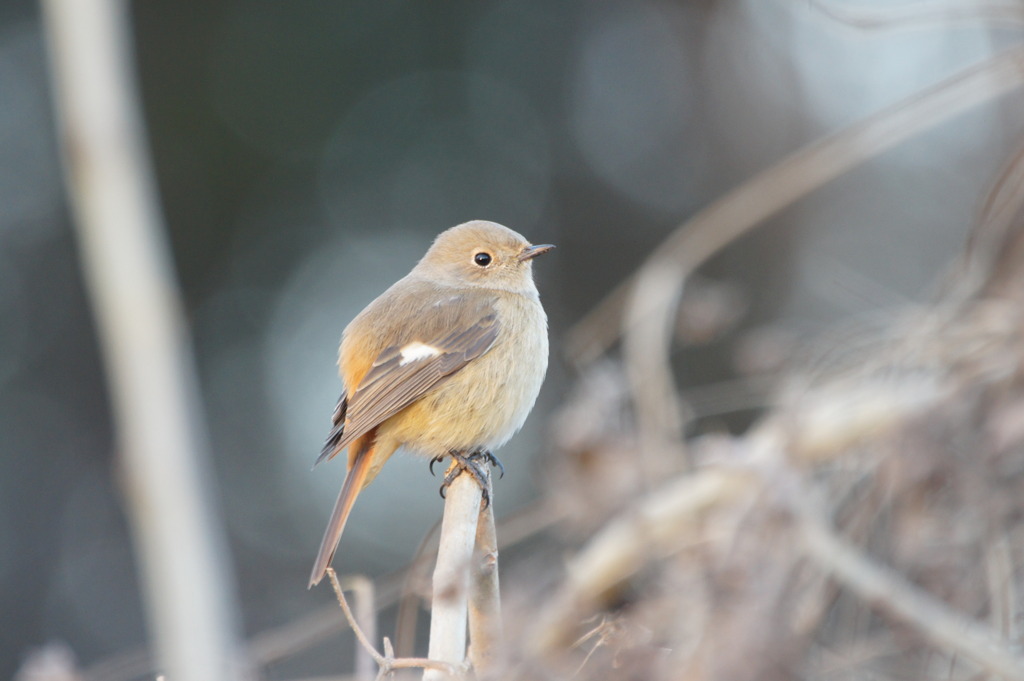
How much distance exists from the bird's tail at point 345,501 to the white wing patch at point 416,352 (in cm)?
24

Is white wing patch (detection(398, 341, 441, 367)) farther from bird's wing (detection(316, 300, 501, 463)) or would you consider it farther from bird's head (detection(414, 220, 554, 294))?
bird's head (detection(414, 220, 554, 294))

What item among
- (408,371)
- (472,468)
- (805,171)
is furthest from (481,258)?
(805,171)

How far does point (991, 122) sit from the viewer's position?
19.7 feet

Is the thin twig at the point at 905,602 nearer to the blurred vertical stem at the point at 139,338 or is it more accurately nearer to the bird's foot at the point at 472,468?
the bird's foot at the point at 472,468

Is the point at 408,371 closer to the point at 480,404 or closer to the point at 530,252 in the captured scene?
the point at 480,404

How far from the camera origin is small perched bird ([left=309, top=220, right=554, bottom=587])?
272 cm

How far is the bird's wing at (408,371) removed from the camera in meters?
2.64

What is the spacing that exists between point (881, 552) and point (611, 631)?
1025mm

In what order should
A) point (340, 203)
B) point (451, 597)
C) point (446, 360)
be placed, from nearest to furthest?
point (451, 597) → point (446, 360) → point (340, 203)

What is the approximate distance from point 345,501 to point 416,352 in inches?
23.1

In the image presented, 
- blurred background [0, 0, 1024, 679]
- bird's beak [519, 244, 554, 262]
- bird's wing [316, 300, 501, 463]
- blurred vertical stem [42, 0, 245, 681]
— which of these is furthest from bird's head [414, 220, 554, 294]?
blurred background [0, 0, 1024, 679]

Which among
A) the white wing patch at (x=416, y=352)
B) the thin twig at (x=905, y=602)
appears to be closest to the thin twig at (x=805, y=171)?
the white wing patch at (x=416, y=352)

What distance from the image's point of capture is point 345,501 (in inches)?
95.9

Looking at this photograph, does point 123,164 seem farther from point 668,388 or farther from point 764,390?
point 764,390
